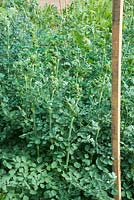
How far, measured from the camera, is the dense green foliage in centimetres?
226

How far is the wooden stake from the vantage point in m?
1.88

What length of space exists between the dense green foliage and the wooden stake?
66 mm

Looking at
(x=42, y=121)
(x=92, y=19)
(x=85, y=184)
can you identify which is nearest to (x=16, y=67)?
(x=42, y=121)

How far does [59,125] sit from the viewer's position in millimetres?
2375

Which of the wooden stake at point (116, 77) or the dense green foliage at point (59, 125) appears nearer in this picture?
the wooden stake at point (116, 77)

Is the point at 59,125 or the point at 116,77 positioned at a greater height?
the point at 116,77

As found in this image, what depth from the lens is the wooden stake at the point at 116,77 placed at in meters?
1.88

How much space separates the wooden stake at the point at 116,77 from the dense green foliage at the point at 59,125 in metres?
0.07

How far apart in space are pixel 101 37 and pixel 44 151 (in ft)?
4.11

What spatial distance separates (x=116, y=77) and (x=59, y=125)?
54 centimetres

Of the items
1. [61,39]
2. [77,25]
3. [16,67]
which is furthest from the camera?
[77,25]

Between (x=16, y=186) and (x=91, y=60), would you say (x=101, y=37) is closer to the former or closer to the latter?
(x=91, y=60)

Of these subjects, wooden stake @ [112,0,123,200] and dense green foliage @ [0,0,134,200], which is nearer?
wooden stake @ [112,0,123,200]

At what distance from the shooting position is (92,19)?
12.8 feet
